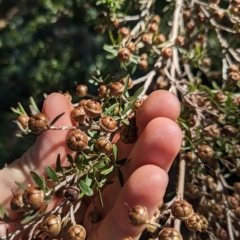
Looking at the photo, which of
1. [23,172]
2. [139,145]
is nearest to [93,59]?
[23,172]

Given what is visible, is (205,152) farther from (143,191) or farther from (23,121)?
(23,121)

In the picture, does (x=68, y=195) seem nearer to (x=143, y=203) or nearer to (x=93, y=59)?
(x=143, y=203)

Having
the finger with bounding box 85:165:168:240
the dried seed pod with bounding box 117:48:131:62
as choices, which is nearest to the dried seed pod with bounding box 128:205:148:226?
the finger with bounding box 85:165:168:240

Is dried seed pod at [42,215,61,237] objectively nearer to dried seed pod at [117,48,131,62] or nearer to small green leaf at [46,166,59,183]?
small green leaf at [46,166,59,183]

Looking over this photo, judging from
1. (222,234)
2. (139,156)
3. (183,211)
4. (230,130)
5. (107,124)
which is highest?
(107,124)

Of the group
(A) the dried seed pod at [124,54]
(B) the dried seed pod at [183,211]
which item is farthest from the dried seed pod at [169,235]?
(A) the dried seed pod at [124,54]

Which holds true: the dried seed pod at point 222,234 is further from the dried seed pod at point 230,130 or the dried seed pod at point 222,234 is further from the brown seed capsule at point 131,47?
the brown seed capsule at point 131,47

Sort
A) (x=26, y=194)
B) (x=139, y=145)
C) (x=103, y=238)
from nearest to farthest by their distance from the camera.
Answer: (x=26, y=194) < (x=139, y=145) < (x=103, y=238)

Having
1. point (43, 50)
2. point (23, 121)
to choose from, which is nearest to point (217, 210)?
point (23, 121)
